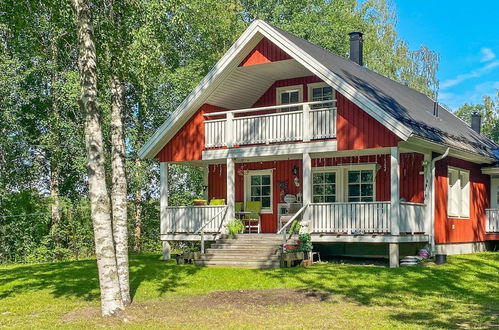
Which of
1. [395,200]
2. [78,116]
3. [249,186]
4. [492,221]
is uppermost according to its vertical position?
[78,116]

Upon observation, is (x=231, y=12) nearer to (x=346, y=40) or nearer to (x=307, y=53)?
(x=346, y=40)

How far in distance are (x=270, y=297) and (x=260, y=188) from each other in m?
10.1

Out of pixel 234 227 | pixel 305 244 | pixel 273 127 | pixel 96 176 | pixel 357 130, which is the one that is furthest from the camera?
pixel 273 127

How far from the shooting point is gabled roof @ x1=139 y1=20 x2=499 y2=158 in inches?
690

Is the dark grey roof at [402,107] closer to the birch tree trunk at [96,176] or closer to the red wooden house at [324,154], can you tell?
the red wooden house at [324,154]

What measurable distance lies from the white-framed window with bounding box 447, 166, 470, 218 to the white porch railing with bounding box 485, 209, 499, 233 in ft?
5.29

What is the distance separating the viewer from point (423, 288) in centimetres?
1389

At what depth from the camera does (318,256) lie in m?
19.9

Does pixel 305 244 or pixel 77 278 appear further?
pixel 305 244

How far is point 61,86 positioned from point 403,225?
A: 53.2 feet

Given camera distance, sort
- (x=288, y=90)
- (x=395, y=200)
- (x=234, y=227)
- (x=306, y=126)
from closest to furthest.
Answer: (x=395, y=200) → (x=306, y=126) → (x=234, y=227) → (x=288, y=90)

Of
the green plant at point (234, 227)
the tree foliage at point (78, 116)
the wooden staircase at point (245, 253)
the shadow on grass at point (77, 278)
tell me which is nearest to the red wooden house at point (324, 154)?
the green plant at point (234, 227)

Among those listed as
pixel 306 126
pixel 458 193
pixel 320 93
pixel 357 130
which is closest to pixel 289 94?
pixel 320 93

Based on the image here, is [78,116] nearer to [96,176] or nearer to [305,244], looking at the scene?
[305,244]
